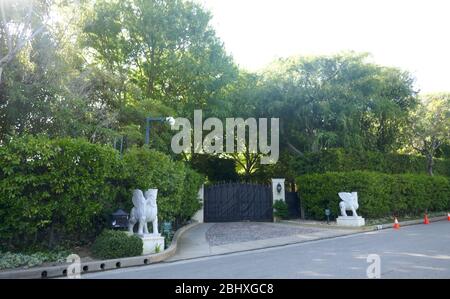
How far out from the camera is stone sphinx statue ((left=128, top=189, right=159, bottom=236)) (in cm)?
1061

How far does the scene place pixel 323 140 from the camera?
22.8m

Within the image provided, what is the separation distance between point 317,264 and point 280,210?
12603mm

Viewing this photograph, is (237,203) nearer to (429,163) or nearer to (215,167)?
(215,167)

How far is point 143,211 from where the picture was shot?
10.6 metres

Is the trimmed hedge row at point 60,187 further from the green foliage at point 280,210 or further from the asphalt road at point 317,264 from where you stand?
the green foliage at point 280,210

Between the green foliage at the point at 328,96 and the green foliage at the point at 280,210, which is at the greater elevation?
the green foliage at the point at 328,96

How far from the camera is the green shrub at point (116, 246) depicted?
950 cm

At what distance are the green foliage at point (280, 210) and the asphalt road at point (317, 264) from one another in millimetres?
9284

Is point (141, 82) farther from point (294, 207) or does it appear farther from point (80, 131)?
point (294, 207)

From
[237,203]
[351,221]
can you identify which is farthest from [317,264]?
[237,203]

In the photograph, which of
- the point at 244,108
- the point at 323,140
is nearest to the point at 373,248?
the point at 323,140

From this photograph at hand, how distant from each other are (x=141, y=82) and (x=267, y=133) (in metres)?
8.91

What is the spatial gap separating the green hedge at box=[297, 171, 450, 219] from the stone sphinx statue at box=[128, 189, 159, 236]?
11209 millimetres

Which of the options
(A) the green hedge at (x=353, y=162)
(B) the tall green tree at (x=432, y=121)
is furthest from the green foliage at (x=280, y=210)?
(B) the tall green tree at (x=432, y=121)
